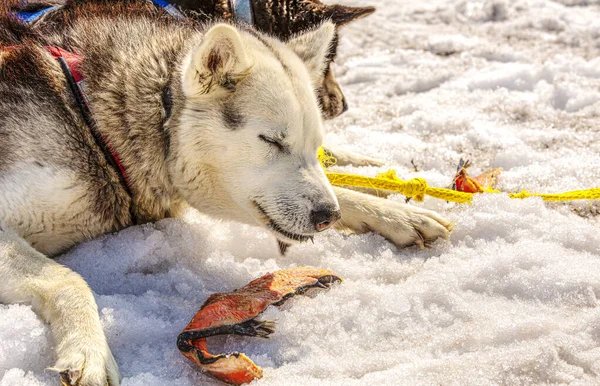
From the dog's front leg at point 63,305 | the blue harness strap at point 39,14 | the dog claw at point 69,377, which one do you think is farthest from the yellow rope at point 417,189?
the dog claw at point 69,377

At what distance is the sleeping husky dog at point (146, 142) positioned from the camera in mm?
2648

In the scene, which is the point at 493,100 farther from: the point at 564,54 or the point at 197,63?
the point at 197,63

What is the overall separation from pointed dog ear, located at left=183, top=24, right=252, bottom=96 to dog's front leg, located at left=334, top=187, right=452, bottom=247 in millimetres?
930

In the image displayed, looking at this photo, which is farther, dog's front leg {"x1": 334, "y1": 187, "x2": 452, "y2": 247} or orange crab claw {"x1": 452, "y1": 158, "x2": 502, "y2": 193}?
orange crab claw {"x1": 452, "y1": 158, "x2": 502, "y2": 193}

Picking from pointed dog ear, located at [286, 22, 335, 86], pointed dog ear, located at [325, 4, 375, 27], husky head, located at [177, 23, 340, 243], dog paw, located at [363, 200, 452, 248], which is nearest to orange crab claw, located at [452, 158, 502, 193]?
dog paw, located at [363, 200, 452, 248]

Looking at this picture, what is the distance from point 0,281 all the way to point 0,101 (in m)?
0.77

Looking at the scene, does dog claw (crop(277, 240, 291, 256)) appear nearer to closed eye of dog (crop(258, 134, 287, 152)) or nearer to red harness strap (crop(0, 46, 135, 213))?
closed eye of dog (crop(258, 134, 287, 152))

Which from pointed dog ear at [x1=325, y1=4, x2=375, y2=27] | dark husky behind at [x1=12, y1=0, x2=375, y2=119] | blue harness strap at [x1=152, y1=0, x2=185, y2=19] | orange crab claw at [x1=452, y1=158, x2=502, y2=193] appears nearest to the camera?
orange crab claw at [x1=452, y1=158, x2=502, y2=193]

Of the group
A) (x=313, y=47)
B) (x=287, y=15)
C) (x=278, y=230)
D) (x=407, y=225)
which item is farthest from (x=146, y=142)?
(x=287, y=15)

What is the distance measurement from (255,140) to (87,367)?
1.13 metres

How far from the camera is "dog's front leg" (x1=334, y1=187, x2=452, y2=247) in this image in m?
3.12

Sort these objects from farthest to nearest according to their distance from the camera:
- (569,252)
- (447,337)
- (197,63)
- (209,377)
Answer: (569,252) → (197,63) → (447,337) → (209,377)

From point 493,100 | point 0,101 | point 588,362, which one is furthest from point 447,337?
point 493,100

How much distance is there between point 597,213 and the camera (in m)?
3.49
